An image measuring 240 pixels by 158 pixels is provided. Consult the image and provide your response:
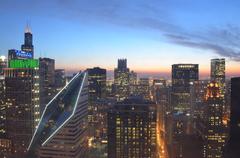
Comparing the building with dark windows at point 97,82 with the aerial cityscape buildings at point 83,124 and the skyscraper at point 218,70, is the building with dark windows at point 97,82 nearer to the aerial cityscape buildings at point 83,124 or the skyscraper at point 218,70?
the aerial cityscape buildings at point 83,124

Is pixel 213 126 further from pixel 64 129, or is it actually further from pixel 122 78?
pixel 122 78

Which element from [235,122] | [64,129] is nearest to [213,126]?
[64,129]

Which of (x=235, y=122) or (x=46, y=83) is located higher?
(x=46, y=83)

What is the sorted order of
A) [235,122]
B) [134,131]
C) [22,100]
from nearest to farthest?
[235,122], [134,131], [22,100]

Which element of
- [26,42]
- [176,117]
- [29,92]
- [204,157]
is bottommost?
[204,157]

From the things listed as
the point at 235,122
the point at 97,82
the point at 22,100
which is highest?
the point at 97,82

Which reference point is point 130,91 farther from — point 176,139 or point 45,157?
point 45,157

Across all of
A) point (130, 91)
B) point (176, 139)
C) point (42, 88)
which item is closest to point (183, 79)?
point (130, 91)
